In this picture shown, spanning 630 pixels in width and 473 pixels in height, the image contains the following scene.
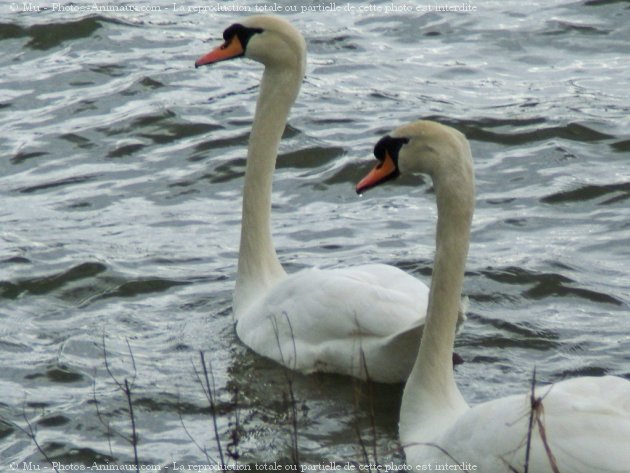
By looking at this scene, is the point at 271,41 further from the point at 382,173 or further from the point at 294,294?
the point at 382,173

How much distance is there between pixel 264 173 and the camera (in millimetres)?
7734

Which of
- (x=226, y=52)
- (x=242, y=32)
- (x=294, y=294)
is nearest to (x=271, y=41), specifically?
(x=242, y=32)

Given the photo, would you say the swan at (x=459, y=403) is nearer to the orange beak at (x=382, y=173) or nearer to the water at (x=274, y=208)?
the orange beak at (x=382, y=173)

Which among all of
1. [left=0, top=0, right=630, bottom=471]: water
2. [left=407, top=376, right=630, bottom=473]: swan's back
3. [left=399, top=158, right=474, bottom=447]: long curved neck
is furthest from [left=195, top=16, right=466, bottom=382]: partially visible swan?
[left=407, top=376, right=630, bottom=473]: swan's back

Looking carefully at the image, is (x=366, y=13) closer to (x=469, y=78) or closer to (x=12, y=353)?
(x=469, y=78)

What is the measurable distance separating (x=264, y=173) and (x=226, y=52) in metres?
0.71

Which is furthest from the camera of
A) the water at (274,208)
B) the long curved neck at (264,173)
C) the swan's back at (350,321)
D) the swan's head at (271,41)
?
the long curved neck at (264,173)

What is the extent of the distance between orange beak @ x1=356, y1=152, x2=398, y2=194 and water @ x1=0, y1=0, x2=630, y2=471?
1042 millimetres

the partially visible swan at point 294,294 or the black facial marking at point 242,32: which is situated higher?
the black facial marking at point 242,32

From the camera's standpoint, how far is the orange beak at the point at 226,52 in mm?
7742

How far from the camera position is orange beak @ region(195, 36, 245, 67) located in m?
7.74

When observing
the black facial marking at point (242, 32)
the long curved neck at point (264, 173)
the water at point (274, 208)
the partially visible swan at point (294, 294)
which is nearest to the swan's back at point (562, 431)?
the water at point (274, 208)

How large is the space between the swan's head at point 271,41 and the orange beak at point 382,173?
1.86 meters

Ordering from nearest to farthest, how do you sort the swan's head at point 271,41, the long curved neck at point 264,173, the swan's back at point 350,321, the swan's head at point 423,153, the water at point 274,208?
the swan's head at point 423,153 < the swan's back at point 350,321 < the water at point 274,208 < the swan's head at point 271,41 < the long curved neck at point 264,173
